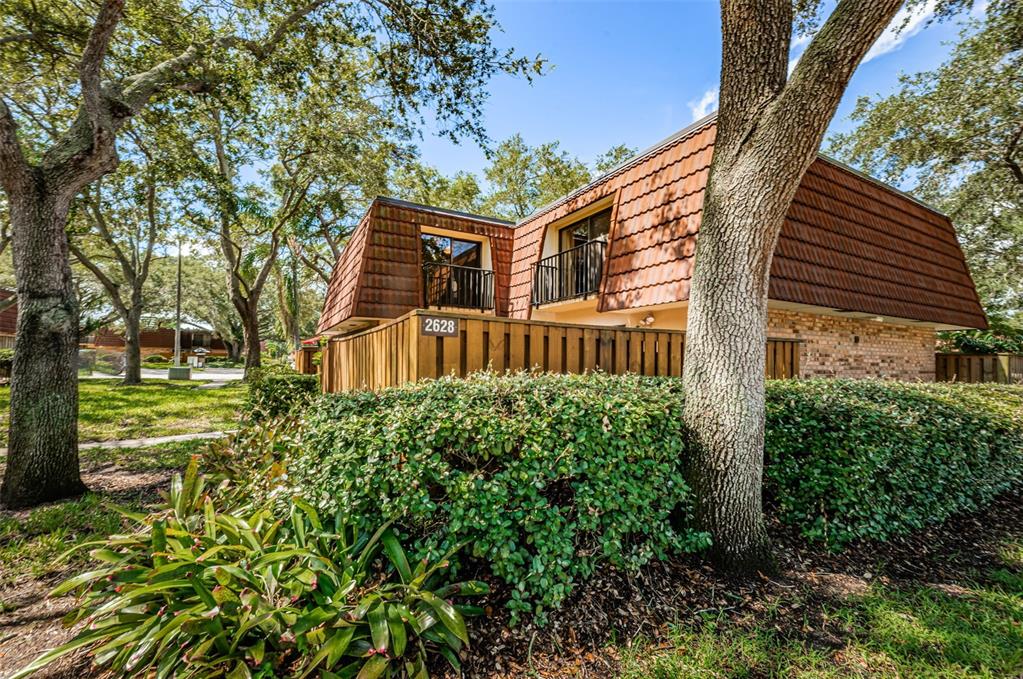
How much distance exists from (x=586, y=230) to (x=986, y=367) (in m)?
11.8

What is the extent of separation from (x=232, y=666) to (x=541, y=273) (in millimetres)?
9339

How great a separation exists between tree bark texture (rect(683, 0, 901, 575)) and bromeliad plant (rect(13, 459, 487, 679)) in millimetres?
1863

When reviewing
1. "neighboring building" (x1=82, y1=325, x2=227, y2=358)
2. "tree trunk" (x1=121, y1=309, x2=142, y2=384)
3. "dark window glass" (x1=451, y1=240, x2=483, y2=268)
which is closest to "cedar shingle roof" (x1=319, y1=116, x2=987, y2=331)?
"dark window glass" (x1=451, y1=240, x2=483, y2=268)

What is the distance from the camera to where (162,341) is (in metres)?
45.0

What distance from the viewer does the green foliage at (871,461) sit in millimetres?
3484

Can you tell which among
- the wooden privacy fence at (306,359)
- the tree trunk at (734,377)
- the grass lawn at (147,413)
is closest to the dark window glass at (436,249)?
the grass lawn at (147,413)

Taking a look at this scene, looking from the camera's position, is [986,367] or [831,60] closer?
[831,60]

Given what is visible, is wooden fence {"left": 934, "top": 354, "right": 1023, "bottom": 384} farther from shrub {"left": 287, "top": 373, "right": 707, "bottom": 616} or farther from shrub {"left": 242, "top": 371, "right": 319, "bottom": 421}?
shrub {"left": 242, "top": 371, "right": 319, "bottom": 421}

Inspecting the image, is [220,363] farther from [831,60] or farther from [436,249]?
[831,60]

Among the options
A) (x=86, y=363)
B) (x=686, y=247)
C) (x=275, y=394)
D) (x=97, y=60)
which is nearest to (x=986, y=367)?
(x=686, y=247)

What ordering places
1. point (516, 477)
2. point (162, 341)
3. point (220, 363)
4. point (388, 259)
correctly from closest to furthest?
point (516, 477) < point (388, 259) < point (220, 363) < point (162, 341)

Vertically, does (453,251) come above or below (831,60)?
above

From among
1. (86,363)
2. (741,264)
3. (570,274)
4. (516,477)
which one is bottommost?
(86,363)

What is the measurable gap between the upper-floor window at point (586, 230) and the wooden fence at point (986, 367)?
33.7ft
